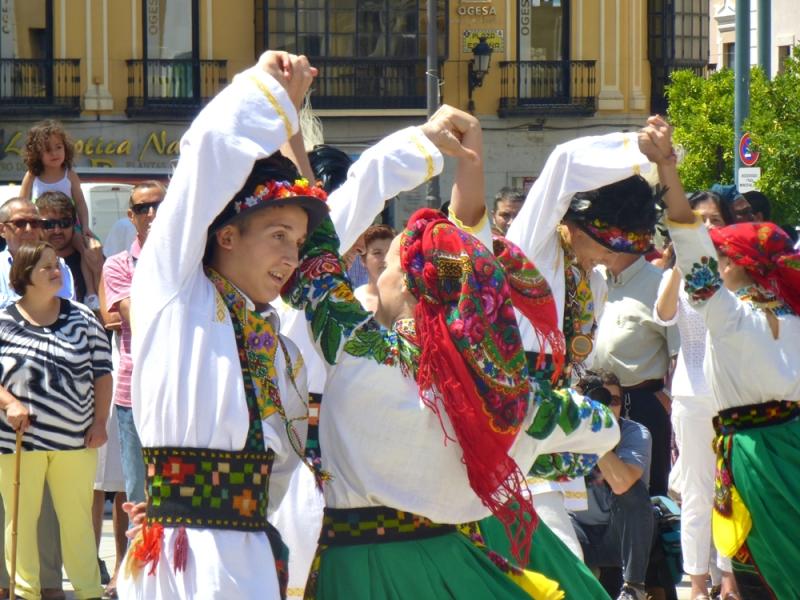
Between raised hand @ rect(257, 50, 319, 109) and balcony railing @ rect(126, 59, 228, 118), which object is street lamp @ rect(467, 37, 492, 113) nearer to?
balcony railing @ rect(126, 59, 228, 118)

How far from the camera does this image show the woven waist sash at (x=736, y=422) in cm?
626

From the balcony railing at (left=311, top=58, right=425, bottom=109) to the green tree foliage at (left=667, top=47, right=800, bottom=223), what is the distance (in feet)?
33.1

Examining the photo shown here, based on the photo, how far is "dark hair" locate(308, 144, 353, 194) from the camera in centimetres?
563

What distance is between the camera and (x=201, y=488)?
3.51 m

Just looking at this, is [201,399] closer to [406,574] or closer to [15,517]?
[406,574]

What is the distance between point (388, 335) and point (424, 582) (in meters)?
0.58

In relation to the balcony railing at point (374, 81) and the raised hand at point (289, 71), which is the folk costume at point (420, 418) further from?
the balcony railing at point (374, 81)

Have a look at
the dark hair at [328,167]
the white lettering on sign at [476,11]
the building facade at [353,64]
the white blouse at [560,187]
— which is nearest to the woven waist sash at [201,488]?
the white blouse at [560,187]

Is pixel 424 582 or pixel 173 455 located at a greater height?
pixel 173 455

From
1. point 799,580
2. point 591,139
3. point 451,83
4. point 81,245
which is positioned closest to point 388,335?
point 591,139

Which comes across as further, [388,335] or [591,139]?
[591,139]

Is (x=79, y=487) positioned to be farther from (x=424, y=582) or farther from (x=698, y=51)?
(x=698, y=51)

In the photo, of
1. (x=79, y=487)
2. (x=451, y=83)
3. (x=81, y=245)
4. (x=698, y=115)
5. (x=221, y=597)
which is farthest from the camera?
(x=451, y=83)

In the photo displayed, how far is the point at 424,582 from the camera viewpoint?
3.81 m
